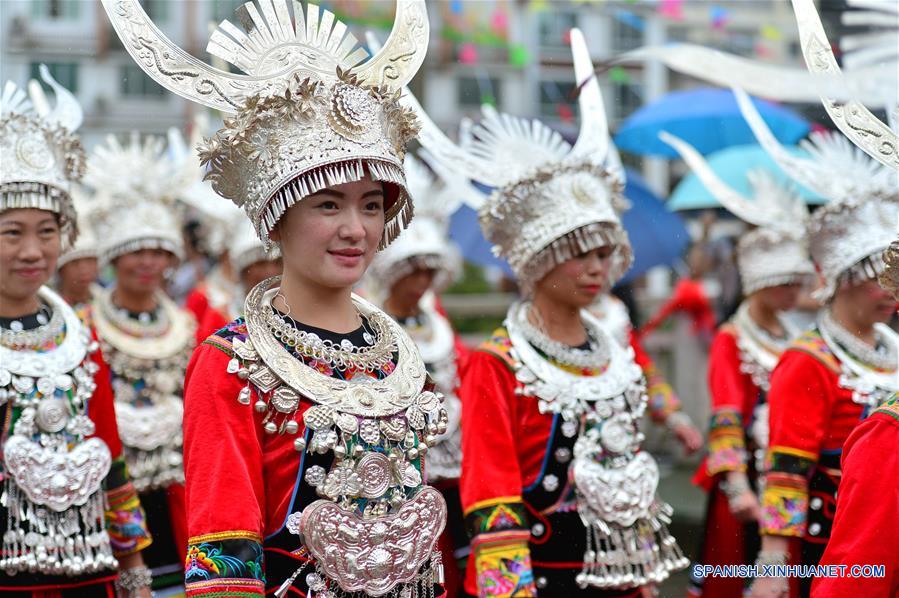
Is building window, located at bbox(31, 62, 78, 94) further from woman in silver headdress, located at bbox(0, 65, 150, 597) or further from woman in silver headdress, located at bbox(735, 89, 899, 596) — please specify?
Result: woman in silver headdress, located at bbox(735, 89, 899, 596)

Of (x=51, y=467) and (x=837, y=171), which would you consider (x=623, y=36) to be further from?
(x=51, y=467)

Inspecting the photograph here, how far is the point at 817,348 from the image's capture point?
4.38 m

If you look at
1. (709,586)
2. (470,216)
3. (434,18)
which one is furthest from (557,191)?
(434,18)

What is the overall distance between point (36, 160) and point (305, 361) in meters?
1.65

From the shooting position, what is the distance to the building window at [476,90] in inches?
857

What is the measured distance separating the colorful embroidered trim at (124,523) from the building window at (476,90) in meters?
17.8

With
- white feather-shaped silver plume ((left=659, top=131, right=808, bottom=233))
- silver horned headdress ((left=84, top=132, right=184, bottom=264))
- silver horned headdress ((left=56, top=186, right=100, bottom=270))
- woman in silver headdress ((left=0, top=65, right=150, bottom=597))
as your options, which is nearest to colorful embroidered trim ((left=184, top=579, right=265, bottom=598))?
woman in silver headdress ((left=0, top=65, right=150, bottom=597))

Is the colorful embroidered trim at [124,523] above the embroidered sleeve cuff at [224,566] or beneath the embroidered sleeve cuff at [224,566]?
above

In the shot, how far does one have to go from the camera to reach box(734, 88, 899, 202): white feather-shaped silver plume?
4590mm

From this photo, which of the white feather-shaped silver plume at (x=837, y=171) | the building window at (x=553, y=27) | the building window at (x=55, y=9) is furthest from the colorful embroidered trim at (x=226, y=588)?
the building window at (x=553, y=27)

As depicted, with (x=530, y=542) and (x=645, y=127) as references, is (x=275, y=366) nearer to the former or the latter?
(x=530, y=542)

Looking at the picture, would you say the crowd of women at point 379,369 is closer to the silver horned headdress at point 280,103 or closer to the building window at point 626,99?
the silver horned headdress at point 280,103

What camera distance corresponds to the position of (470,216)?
8.70m

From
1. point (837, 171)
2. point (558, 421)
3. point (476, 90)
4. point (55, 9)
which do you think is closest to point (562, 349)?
point (558, 421)
